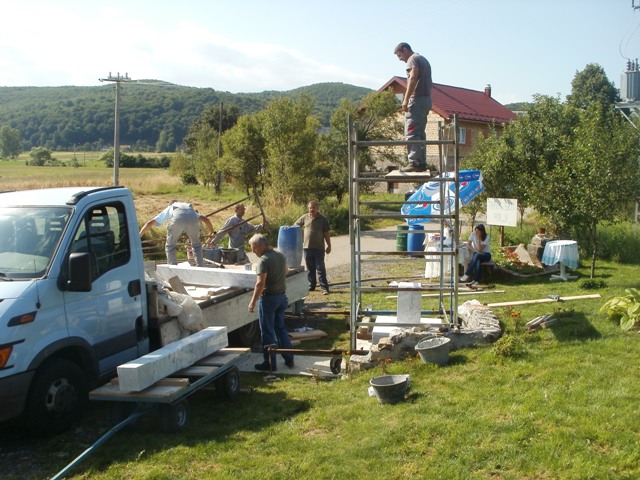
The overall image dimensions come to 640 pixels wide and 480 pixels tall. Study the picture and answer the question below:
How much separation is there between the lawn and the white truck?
527 millimetres

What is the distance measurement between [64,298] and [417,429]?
3374mm

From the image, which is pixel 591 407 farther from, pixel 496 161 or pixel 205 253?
pixel 496 161

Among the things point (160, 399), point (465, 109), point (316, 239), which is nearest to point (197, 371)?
point (160, 399)

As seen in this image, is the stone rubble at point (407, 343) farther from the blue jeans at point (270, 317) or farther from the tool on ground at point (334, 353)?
the blue jeans at point (270, 317)

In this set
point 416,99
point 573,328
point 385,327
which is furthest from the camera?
point 385,327

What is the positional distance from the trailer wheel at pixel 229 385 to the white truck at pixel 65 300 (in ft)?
2.95

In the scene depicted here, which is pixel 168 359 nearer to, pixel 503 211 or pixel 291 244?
pixel 291 244

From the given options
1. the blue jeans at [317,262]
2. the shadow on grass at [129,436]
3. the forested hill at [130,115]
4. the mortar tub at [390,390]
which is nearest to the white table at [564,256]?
the blue jeans at [317,262]

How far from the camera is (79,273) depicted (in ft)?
19.7

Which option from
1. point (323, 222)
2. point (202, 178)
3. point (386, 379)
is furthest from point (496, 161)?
point (202, 178)

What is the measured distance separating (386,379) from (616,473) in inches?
103

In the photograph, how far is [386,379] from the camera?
689cm

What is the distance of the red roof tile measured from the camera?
43.7m

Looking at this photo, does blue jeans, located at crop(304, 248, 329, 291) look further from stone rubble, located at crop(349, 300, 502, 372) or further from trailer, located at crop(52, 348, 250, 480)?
trailer, located at crop(52, 348, 250, 480)
